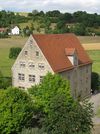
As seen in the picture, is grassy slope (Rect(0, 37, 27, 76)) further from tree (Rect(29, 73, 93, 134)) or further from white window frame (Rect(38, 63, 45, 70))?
tree (Rect(29, 73, 93, 134))

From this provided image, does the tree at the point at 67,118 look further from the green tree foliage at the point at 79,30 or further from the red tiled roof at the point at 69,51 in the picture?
the green tree foliage at the point at 79,30

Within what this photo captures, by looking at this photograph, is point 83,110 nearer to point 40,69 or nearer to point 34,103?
point 34,103

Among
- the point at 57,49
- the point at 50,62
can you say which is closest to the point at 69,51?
the point at 57,49

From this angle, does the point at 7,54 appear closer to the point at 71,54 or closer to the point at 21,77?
the point at 21,77

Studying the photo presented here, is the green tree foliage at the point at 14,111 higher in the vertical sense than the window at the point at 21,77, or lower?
higher

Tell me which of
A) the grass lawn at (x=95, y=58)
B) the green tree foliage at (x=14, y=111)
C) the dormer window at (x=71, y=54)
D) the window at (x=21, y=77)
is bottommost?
the grass lawn at (x=95, y=58)

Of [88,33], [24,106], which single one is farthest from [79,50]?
[88,33]

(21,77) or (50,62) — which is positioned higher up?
(50,62)

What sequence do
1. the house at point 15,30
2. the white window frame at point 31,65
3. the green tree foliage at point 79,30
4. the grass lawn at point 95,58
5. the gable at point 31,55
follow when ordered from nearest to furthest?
the gable at point 31,55, the white window frame at point 31,65, the grass lawn at point 95,58, the green tree foliage at point 79,30, the house at point 15,30

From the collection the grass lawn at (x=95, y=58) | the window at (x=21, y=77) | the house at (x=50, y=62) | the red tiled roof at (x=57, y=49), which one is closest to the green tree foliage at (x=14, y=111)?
the house at (x=50, y=62)
